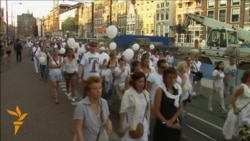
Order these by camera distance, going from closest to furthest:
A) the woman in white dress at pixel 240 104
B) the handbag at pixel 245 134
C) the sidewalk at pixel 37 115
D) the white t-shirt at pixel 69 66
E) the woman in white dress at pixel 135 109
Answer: the woman in white dress at pixel 135 109 → the handbag at pixel 245 134 → the woman in white dress at pixel 240 104 → the sidewalk at pixel 37 115 → the white t-shirt at pixel 69 66

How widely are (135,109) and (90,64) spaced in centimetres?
520

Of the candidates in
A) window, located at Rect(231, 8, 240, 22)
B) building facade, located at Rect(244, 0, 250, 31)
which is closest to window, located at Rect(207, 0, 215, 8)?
window, located at Rect(231, 8, 240, 22)

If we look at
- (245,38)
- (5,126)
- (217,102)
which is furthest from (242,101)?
(245,38)

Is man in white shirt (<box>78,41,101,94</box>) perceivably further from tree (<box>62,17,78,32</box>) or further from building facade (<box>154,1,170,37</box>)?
tree (<box>62,17,78,32</box>)

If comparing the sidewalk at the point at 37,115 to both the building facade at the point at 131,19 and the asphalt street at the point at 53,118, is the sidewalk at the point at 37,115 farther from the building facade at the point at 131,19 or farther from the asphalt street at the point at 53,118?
the building facade at the point at 131,19

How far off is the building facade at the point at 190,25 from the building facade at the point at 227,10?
2107 millimetres

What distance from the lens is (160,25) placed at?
87625mm

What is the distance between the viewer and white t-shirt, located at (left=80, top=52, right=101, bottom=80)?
9.84 meters

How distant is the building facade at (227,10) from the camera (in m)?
61.4

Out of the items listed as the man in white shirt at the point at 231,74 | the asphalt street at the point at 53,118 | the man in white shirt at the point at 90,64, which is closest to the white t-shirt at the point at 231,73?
the man in white shirt at the point at 231,74

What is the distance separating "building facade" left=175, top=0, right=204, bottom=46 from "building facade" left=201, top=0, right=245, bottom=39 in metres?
2.11

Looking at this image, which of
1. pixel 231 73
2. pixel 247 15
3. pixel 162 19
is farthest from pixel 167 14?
pixel 231 73

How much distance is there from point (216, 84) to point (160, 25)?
253 ft

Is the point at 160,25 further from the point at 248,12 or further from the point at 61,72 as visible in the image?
the point at 61,72
